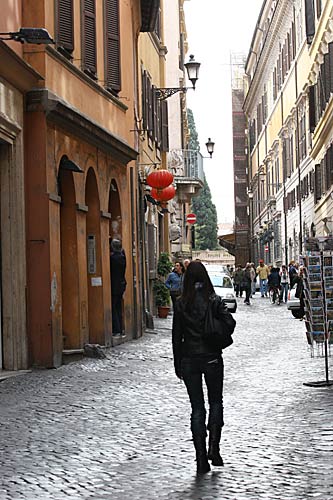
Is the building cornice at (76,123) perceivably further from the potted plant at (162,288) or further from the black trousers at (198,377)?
the potted plant at (162,288)

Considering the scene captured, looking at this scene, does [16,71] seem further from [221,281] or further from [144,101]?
[221,281]

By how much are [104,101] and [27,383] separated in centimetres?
851

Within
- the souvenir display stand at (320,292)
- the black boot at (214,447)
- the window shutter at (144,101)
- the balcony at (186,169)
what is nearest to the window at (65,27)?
the souvenir display stand at (320,292)

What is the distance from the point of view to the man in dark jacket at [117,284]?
2289 centimetres

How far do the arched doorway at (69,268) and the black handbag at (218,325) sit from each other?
35.8 ft

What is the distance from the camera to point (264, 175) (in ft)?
268

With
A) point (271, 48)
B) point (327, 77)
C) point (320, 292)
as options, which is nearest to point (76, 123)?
point (320, 292)

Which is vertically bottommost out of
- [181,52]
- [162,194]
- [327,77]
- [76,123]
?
[162,194]

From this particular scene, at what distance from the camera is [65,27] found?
19.3 metres

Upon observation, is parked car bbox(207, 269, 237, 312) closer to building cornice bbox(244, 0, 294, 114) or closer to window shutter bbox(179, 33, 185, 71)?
window shutter bbox(179, 33, 185, 71)

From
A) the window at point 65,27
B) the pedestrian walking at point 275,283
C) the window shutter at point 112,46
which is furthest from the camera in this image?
the pedestrian walking at point 275,283

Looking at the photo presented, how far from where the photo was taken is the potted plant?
33.6m

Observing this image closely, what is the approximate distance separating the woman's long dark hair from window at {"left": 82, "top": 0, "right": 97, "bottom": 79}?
12.2 metres

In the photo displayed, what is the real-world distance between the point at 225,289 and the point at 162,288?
7177 millimetres
